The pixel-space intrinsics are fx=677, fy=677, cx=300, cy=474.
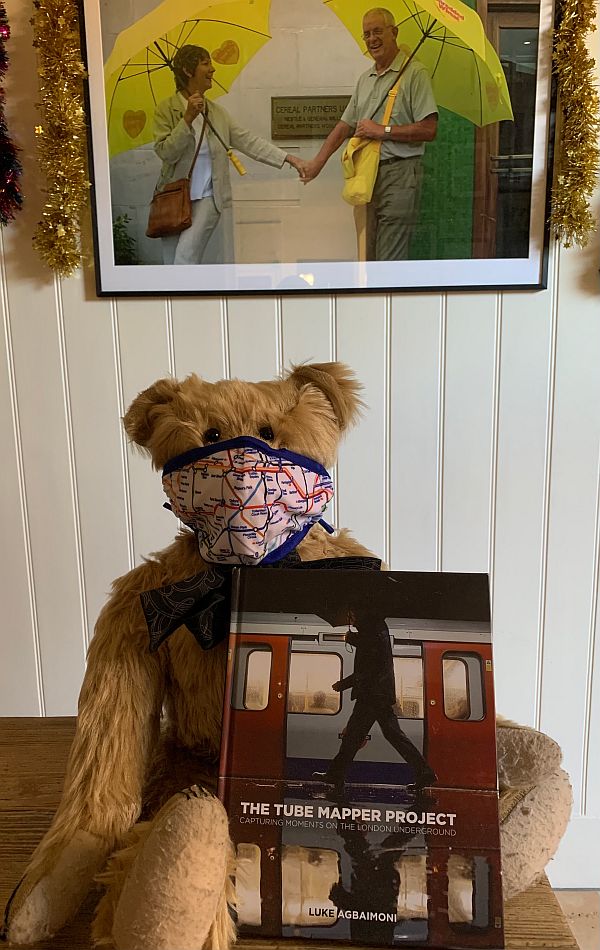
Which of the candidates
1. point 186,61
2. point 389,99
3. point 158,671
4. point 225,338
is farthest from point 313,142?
point 158,671

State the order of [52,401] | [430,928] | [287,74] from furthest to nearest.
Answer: [52,401]
[287,74]
[430,928]

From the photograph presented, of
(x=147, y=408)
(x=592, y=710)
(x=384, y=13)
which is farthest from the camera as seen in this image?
(x=592, y=710)

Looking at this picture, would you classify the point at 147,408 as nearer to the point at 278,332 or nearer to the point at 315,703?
the point at 315,703

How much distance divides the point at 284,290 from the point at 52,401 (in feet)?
1.59

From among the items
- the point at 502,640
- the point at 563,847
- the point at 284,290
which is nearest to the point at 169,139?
the point at 284,290

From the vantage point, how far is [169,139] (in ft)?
3.87

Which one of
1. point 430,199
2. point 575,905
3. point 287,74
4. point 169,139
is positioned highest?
point 287,74

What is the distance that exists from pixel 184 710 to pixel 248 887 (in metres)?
0.18

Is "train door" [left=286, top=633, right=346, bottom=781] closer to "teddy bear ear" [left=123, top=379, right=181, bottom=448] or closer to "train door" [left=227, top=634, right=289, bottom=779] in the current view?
"train door" [left=227, top=634, right=289, bottom=779]

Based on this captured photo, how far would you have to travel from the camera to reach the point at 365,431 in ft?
4.17

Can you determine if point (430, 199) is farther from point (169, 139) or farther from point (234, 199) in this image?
point (169, 139)

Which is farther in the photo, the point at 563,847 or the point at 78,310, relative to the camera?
the point at 563,847

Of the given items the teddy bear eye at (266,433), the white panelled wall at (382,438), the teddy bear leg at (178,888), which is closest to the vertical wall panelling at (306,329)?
the white panelled wall at (382,438)

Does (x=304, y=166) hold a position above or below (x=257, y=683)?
above
